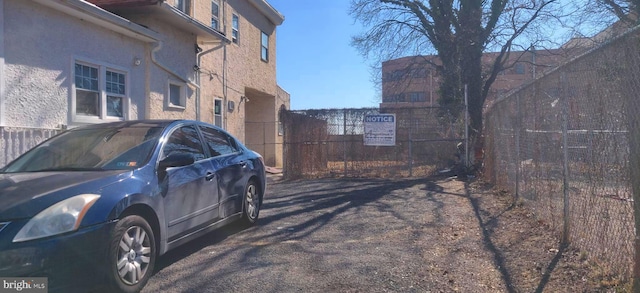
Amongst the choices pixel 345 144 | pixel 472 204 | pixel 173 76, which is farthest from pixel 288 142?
Result: pixel 472 204

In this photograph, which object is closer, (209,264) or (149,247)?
(149,247)

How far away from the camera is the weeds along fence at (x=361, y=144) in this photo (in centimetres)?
1320

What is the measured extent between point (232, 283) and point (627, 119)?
12.1 feet

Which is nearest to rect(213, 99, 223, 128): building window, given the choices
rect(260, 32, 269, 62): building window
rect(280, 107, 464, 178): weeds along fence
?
rect(280, 107, 464, 178): weeds along fence

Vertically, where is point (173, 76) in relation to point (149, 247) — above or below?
above

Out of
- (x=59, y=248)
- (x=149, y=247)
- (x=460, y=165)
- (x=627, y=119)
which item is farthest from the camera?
(x=460, y=165)

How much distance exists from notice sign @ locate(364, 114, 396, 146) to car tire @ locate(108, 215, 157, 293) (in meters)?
9.41

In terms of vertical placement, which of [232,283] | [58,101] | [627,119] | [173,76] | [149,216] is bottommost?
[232,283]

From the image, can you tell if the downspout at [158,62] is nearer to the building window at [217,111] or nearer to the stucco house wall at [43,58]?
the stucco house wall at [43,58]

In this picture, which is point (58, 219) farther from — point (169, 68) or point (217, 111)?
point (217, 111)

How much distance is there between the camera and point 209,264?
4914 mm

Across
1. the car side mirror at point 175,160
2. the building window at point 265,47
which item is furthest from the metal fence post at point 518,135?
the building window at point 265,47

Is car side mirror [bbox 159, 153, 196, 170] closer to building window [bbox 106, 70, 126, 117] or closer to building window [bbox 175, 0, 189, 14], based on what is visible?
building window [bbox 106, 70, 126, 117]

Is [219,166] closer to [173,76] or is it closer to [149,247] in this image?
[149,247]
